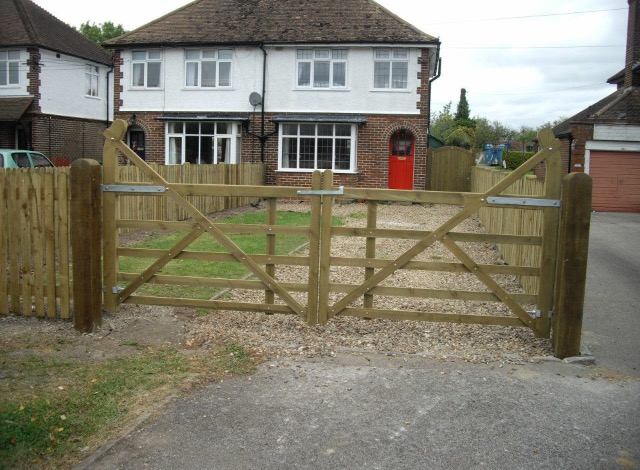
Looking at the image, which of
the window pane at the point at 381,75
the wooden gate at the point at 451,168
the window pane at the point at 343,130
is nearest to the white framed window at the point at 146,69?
the window pane at the point at 343,130

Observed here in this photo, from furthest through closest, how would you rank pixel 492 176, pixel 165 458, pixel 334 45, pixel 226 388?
pixel 334 45 → pixel 492 176 → pixel 226 388 → pixel 165 458

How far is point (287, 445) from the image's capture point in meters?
4.53

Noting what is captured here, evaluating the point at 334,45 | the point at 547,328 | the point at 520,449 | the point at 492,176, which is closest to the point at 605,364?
the point at 547,328

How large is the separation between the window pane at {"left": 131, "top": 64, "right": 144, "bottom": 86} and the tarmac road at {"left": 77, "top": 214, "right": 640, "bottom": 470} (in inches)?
984

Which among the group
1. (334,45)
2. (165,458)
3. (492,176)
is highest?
(334,45)

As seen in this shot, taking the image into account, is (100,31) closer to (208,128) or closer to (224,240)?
(208,128)

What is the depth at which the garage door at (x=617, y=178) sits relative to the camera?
2678cm

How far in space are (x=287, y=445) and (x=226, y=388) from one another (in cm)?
115

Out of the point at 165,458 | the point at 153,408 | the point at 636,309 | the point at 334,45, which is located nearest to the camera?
the point at 165,458

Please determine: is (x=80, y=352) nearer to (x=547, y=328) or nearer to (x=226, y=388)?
(x=226, y=388)

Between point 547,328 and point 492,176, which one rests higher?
point 492,176

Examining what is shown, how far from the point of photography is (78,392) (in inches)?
210

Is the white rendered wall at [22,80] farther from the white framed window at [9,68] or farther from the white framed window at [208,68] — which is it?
the white framed window at [208,68]

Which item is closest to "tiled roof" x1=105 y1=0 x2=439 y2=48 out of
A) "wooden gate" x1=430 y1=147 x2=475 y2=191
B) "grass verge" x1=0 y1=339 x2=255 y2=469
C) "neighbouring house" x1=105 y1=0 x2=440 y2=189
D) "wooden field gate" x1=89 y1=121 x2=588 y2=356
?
"neighbouring house" x1=105 y1=0 x2=440 y2=189
